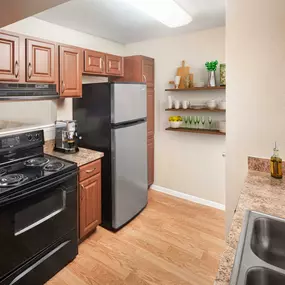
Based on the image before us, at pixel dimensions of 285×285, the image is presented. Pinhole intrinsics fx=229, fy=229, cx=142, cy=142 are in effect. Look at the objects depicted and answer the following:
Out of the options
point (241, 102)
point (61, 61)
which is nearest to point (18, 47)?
point (61, 61)

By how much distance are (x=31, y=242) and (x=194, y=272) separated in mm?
1369

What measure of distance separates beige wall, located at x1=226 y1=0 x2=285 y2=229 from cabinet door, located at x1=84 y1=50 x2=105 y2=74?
1.57 m

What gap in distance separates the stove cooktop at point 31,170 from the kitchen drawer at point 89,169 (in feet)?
0.60

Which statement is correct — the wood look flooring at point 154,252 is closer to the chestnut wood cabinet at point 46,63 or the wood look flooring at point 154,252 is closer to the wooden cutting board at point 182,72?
the chestnut wood cabinet at point 46,63

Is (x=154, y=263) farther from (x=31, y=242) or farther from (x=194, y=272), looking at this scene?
(x=31, y=242)

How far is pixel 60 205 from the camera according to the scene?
196cm

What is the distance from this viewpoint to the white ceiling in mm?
2150

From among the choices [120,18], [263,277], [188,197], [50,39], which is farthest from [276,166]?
[50,39]

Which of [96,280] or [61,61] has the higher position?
[61,61]

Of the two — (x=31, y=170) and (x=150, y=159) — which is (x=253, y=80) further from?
(x=150, y=159)

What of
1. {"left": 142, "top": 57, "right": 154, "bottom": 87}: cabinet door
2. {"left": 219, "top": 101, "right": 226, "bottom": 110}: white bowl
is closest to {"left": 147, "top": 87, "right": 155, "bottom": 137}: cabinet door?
{"left": 142, "top": 57, "right": 154, "bottom": 87}: cabinet door

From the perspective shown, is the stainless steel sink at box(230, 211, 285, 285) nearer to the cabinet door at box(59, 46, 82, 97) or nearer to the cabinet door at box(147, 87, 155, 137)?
the cabinet door at box(59, 46, 82, 97)

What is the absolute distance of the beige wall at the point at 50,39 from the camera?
233cm

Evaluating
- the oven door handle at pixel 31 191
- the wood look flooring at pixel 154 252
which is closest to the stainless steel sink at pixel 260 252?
the wood look flooring at pixel 154 252
